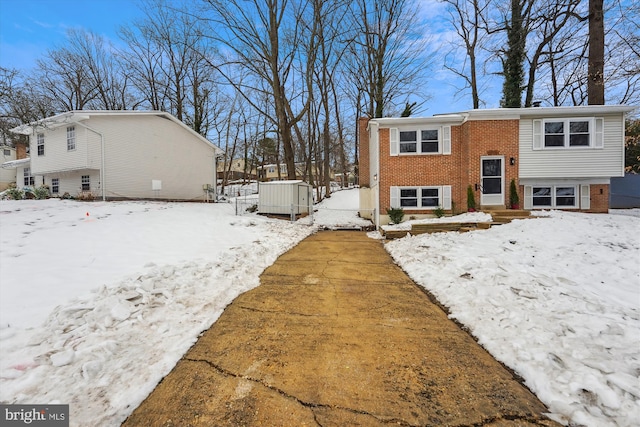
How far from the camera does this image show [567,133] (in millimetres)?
11922

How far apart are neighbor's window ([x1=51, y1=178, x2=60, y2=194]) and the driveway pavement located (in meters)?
20.7

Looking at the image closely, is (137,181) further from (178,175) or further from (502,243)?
(502,243)

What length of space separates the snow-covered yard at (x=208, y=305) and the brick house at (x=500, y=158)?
5.10m

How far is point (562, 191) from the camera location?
12523 mm

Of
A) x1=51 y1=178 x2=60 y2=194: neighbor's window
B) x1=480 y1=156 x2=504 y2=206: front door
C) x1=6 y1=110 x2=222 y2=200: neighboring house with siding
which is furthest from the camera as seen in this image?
x1=51 y1=178 x2=60 y2=194: neighbor's window

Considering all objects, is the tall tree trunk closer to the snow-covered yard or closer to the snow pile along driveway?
the snow-covered yard

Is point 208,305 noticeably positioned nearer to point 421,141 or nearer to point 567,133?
point 421,141

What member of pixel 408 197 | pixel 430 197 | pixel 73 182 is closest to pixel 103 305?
pixel 408 197

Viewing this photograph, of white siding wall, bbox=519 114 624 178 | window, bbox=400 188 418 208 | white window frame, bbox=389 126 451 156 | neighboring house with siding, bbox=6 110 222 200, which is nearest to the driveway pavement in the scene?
window, bbox=400 188 418 208

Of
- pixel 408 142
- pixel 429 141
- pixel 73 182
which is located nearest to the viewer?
pixel 429 141

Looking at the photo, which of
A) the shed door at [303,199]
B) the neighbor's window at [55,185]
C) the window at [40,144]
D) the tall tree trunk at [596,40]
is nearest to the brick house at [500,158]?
the tall tree trunk at [596,40]

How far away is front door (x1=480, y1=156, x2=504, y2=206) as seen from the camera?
39.9 ft

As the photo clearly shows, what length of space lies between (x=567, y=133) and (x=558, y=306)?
12489mm

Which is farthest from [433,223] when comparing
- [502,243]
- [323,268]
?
[323,268]
